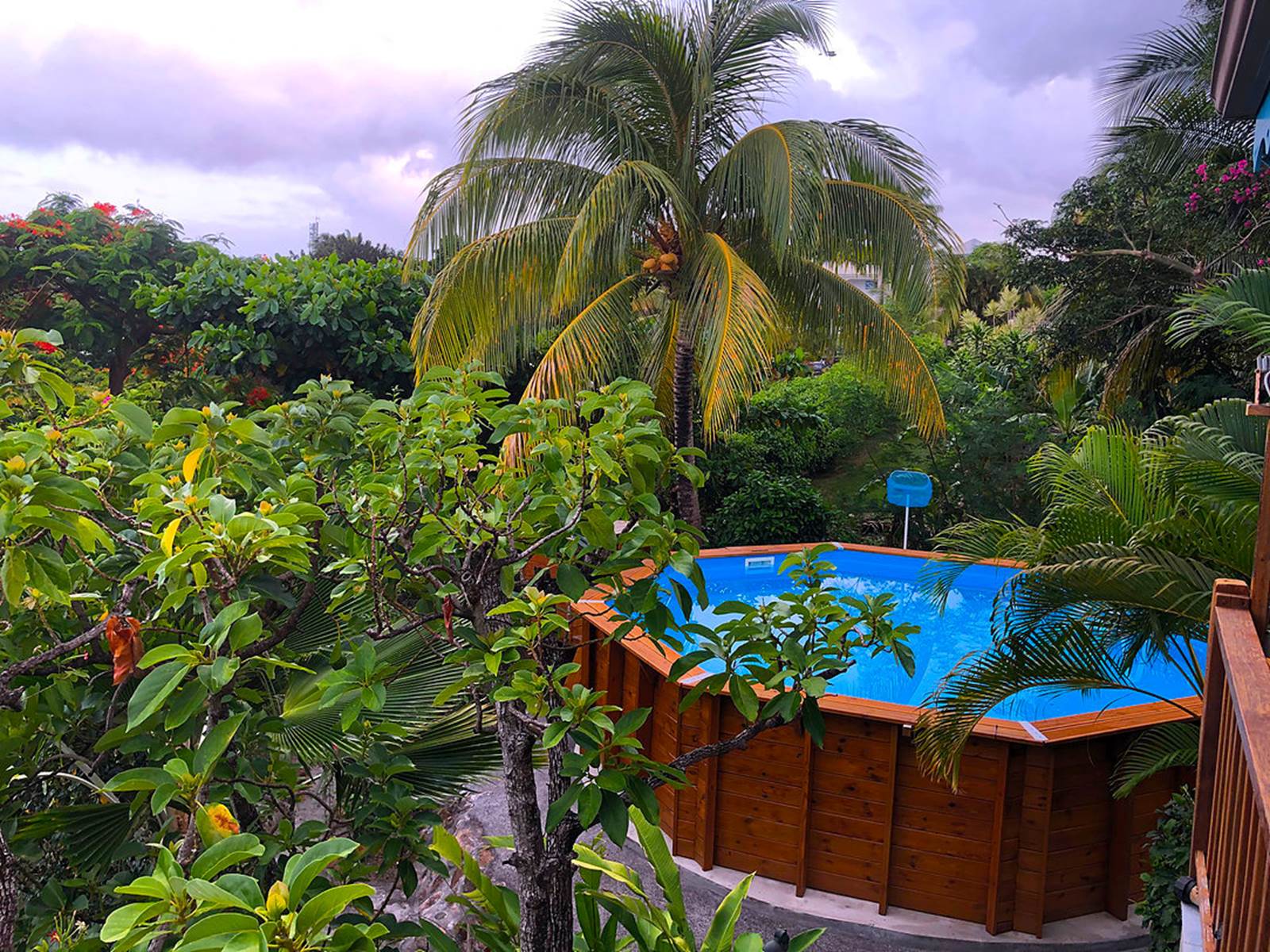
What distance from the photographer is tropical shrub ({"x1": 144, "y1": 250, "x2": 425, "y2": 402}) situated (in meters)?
8.59

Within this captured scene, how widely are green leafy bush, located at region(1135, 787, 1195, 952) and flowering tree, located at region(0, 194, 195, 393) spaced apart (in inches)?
417

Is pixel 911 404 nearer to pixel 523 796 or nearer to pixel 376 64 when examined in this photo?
pixel 523 796

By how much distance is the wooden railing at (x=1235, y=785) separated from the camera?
1406 millimetres

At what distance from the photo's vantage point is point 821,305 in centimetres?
851

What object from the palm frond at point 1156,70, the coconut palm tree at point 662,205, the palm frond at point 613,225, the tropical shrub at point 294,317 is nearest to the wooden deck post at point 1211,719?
the coconut palm tree at point 662,205

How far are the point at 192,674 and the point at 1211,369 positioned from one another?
32.9 feet

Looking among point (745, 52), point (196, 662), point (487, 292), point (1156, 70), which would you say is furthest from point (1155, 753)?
point (1156, 70)

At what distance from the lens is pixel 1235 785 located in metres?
1.75

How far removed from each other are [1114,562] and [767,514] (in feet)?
24.5

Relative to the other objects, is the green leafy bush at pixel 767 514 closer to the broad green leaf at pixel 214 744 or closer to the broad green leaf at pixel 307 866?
the broad green leaf at pixel 214 744

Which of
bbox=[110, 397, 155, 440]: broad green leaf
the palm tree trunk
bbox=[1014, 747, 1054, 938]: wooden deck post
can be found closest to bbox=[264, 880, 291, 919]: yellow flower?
bbox=[110, 397, 155, 440]: broad green leaf

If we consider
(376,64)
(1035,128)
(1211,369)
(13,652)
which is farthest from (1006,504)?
(1035,128)

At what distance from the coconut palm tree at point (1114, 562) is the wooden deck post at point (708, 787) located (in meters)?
1.44

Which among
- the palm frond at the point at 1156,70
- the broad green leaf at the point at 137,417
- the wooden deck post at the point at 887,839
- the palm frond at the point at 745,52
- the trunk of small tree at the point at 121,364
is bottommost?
the wooden deck post at the point at 887,839
